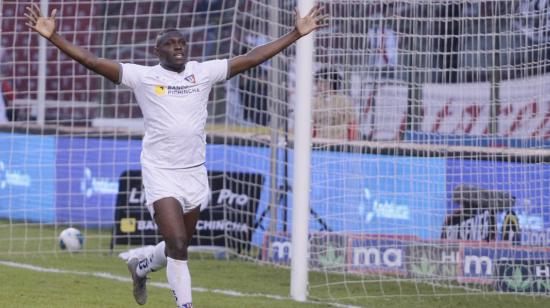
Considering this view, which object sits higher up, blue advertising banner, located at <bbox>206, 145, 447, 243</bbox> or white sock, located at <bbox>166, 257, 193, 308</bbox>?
blue advertising banner, located at <bbox>206, 145, 447, 243</bbox>

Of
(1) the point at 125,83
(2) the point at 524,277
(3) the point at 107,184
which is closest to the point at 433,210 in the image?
(2) the point at 524,277

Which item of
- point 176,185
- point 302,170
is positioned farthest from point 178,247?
point 302,170

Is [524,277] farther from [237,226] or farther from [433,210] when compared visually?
[237,226]

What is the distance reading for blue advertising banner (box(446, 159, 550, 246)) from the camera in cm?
1071

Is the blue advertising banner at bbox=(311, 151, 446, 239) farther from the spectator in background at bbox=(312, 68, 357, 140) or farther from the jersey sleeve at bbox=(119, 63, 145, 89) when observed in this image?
the jersey sleeve at bbox=(119, 63, 145, 89)

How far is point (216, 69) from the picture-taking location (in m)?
8.79

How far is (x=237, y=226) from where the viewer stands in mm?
14031

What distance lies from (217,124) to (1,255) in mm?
4871

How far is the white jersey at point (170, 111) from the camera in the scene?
854 cm

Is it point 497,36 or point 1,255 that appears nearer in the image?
point 497,36

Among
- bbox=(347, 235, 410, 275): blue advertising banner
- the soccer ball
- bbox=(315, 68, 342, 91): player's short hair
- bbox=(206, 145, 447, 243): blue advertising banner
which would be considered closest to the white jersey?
bbox=(206, 145, 447, 243): blue advertising banner

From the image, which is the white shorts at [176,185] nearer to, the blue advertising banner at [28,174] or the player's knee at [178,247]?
the player's knee at [178,247]

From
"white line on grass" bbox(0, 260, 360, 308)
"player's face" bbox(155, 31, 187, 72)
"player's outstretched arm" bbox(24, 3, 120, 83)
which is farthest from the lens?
"white line on grass" bbox(0, 260, 360, 308)

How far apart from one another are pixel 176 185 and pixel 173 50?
3.02 feet
